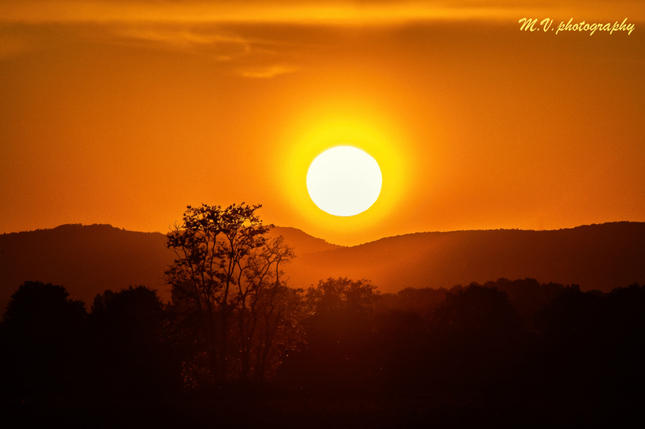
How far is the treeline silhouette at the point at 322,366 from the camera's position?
49.2m

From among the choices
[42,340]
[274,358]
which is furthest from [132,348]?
[274,358]

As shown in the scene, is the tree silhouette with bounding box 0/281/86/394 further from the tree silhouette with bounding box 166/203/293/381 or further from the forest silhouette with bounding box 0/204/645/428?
the tree silhouette with bounding box 166/203/293/381

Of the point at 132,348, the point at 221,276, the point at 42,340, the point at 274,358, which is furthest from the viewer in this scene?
the point at 42,340

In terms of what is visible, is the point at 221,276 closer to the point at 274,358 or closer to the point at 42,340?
the point at 274,358

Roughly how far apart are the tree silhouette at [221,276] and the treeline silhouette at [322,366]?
23.1 inches

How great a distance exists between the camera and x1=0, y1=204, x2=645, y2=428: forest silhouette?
4978 cm

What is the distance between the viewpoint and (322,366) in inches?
Result: 2901

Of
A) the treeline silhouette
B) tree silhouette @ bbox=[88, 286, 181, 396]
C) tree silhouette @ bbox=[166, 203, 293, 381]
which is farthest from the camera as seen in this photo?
tree silhouette @ bbox=[88, 286, 181, 396]

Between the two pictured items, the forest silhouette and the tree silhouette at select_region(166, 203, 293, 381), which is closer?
the forest silhouette

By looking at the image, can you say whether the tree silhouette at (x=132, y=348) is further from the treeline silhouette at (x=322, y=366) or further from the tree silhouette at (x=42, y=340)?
the tree silhouette at (x=42, y=340)

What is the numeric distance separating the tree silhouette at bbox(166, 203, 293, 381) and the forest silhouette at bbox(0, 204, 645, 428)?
13cm

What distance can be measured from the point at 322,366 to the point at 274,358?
605 centimetres

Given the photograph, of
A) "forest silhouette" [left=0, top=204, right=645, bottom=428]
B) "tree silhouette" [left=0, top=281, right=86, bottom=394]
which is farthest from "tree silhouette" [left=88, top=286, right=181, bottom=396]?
"tree silhouette" [left=0, top=281, right=86, bottom=394]

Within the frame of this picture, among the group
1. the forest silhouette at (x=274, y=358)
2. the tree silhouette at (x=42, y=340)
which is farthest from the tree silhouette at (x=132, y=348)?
the tree silhouette at (x=42, y=340)
